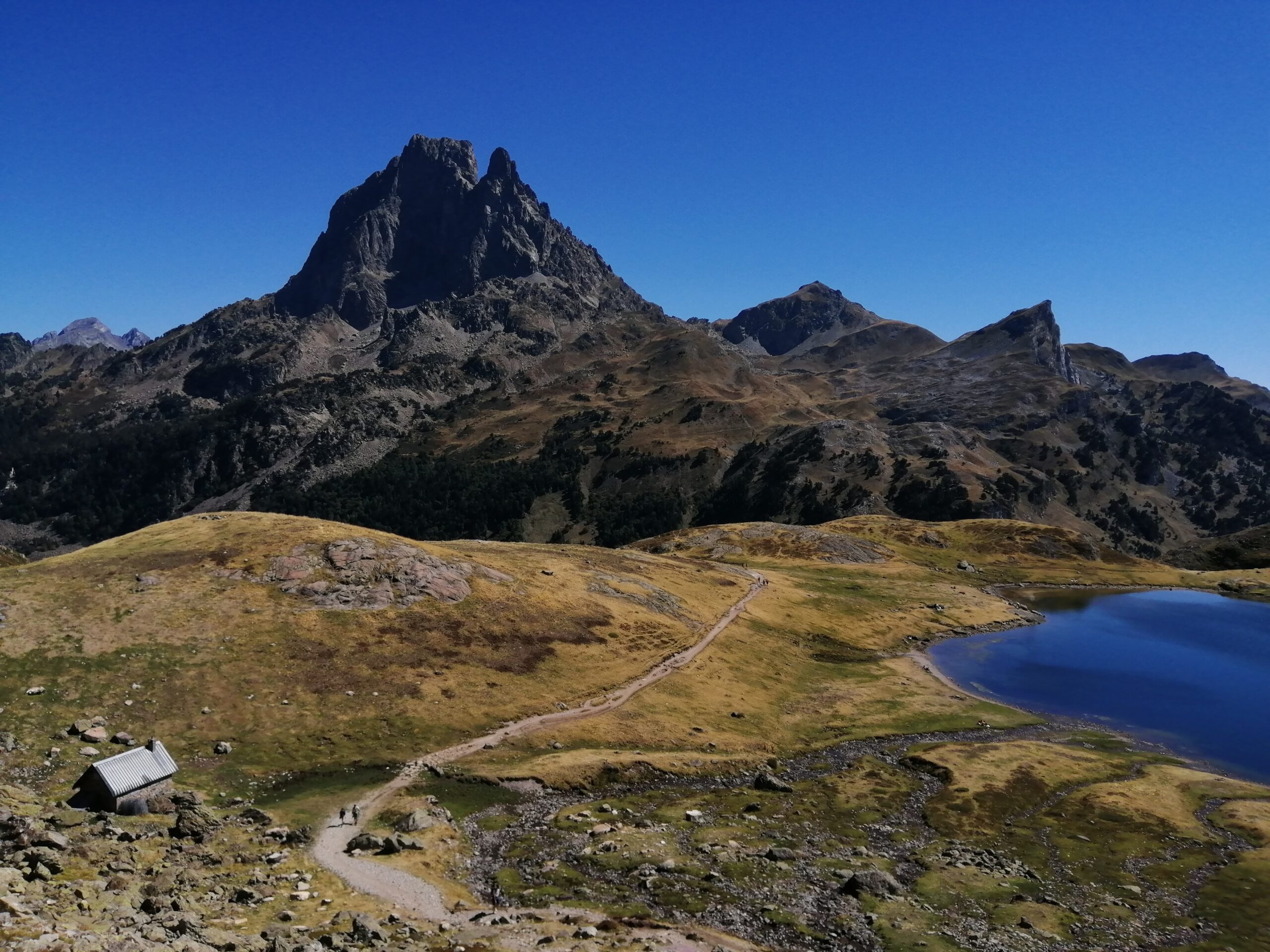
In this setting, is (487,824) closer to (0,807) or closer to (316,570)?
(0,807)

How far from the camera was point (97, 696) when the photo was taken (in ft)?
194

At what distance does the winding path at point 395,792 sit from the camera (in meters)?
39.7

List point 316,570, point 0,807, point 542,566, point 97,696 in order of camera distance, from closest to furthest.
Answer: point 0,807 → point 97,696 → point 316,570 → point 542,566

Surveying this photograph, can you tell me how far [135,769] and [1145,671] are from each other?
144 m

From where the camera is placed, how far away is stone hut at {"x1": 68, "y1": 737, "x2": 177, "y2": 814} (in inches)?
1742

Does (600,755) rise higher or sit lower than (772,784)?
higher

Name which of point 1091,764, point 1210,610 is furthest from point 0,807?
point 1210,610

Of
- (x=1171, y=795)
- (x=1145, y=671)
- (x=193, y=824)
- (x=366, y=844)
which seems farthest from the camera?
(x=1145, y=671)

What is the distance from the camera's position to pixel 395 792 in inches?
2149

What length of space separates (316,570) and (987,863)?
76.0 m

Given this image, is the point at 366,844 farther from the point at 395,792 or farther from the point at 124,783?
the point at 124,783

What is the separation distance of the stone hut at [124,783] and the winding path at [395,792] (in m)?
11.0

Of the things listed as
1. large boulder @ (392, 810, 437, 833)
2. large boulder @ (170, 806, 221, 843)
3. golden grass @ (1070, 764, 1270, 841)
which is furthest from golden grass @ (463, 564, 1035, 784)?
large boulder @ (170, 806, 221, 843)

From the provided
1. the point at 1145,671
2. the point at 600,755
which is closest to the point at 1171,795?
the point at 600,755
